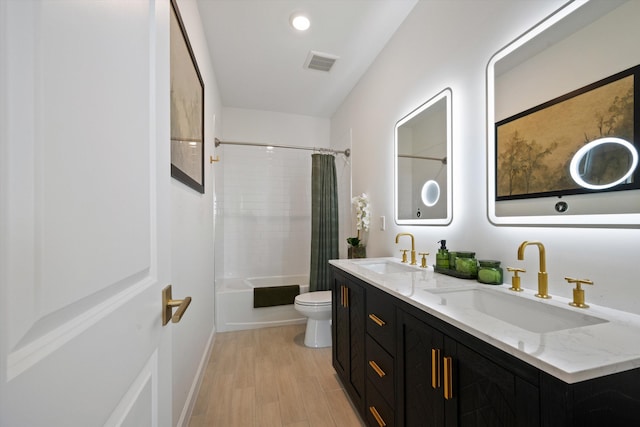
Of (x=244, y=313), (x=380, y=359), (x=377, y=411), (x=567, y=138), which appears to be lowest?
(x=244, y=313)

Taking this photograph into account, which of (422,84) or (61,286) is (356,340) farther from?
(422,84)

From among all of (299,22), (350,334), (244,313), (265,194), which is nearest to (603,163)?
(350,334)

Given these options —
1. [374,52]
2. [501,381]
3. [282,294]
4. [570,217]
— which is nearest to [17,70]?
[501,381]

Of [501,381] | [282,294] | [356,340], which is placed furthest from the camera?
[282,294]

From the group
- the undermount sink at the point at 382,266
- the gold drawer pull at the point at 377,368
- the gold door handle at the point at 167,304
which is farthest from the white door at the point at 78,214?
the undermount sink at the point at 382,266

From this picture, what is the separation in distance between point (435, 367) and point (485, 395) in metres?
0.18

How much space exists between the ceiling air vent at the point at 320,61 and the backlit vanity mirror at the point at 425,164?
946mm

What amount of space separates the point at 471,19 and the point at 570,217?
112 cm

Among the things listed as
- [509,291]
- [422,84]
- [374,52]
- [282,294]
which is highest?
[374,52]

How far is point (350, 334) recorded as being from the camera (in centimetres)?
161

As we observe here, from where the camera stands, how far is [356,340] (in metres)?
1.52

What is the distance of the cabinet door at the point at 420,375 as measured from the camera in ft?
2.78

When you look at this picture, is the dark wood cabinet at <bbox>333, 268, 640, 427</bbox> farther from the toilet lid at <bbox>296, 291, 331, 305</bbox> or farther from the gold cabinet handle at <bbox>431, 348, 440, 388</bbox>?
the toilet lid at <bbox>296, 291, 331, 305</bbox>

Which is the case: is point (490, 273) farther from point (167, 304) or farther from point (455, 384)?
point (167, 304)
